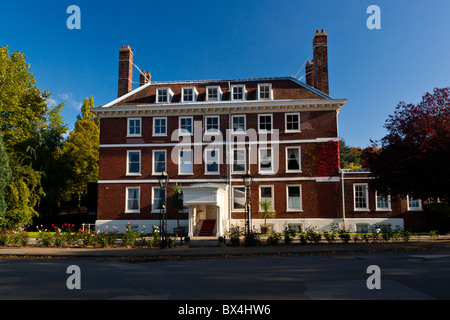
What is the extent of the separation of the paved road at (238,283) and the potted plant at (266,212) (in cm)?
1540

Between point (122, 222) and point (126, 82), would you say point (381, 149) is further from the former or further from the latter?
point (126, 82)

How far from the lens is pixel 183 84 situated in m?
32.1

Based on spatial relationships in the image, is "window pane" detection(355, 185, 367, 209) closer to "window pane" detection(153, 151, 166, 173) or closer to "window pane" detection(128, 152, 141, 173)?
"window pane" detection(153, 151, 166, 173)

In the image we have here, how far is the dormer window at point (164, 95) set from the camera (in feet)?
98.9

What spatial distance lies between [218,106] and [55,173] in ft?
68.4

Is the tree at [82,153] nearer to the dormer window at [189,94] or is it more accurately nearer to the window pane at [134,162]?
the window pane at [134,162]

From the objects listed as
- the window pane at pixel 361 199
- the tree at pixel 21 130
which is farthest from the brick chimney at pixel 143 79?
the window pane at pixel 361 199

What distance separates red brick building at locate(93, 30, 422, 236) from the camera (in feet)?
90.0

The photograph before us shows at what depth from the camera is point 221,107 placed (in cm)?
2867

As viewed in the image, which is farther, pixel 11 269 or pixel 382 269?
pixel 11 269

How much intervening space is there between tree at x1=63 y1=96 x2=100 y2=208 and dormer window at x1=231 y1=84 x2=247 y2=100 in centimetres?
2066

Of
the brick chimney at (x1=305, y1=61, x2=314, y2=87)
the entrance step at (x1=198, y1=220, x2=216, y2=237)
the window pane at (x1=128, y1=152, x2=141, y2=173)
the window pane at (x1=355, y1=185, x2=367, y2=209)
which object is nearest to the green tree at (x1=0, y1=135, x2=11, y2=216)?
the window pane at (x1=128, y1=152, x2=141, y2=173)

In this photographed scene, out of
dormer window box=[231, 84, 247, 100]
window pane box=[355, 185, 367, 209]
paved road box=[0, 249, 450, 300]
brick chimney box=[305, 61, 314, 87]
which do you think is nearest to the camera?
paved road box=[0, 249, 450, 300]
